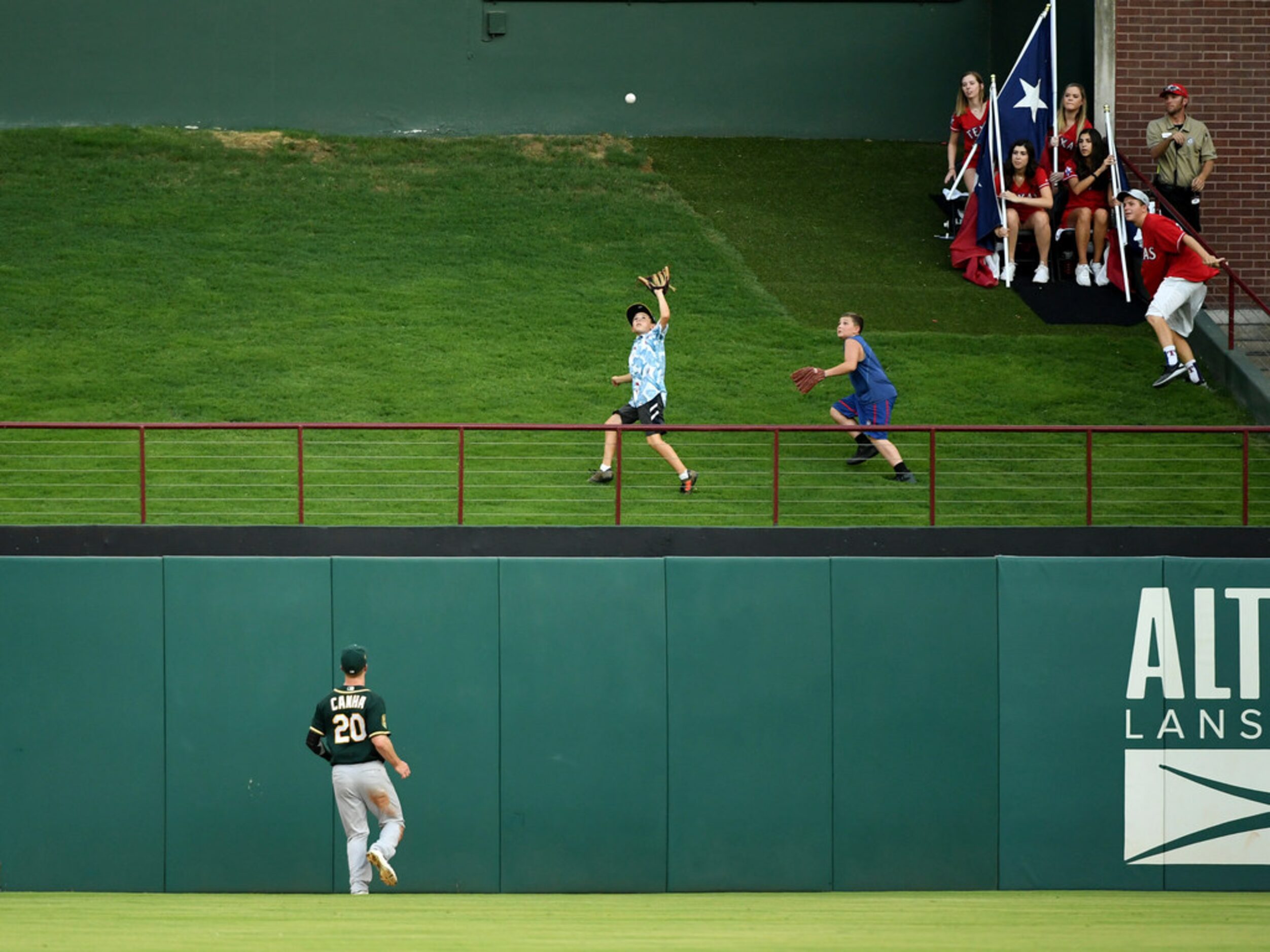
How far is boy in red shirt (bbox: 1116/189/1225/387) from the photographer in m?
16.8

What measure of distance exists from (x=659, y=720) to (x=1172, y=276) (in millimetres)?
9093

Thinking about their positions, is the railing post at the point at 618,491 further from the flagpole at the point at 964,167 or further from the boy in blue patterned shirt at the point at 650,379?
the flagpole at the point at 964,167

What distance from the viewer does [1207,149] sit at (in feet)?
64.7

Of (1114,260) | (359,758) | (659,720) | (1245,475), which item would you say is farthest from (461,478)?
(1114,260)

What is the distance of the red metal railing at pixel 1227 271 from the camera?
1800cm

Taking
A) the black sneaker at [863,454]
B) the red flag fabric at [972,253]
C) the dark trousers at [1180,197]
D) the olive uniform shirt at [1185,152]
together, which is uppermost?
the olive uniform shirt at [1185,152]

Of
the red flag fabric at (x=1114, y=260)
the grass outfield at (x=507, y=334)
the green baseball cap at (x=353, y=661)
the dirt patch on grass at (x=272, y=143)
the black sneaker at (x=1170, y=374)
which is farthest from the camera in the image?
the dirt patch on grass at (x=272, y=143)

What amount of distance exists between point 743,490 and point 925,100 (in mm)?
13530

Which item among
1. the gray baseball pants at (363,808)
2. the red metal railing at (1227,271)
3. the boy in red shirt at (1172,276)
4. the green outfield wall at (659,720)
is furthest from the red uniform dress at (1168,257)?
the gray baseball pants at (363,808)

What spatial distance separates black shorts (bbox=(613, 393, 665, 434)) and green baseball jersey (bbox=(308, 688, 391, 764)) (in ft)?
15.8

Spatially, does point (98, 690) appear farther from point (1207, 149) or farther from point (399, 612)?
point (1207, 149)

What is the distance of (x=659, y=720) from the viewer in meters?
11.8

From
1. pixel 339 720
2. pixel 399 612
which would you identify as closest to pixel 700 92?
pixel 399 612

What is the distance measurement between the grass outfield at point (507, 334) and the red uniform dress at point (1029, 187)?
1.31 m
